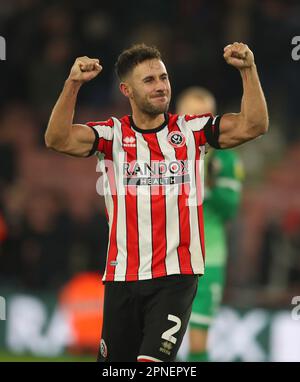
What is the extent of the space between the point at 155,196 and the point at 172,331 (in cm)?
75

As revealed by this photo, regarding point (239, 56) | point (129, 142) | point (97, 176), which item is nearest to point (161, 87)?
point (129, 142)

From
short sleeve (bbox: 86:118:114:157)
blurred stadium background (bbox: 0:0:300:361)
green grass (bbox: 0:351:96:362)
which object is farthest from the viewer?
blurred stadium background (bbox: 0:0:300:361)

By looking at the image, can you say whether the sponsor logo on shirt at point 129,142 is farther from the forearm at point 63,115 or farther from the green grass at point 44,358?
the green grass at point 44,358

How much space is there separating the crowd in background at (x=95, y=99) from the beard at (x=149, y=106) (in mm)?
5956

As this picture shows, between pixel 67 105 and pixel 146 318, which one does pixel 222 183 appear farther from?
pixel 67 105

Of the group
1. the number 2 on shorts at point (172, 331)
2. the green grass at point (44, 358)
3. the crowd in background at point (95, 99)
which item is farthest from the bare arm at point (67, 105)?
the crowd in background at point (95, 99)

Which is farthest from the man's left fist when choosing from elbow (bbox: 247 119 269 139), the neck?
the neck

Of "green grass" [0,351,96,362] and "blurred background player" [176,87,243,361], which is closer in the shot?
"blurred background player" [176,87,243,361]

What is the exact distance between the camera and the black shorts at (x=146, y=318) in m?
5.87

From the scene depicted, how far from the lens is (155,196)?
6.03 metres

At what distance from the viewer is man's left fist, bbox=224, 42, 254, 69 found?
5.84 metres

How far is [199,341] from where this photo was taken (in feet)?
27.2

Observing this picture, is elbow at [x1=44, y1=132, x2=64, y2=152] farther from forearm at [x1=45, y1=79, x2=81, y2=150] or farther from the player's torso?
the player's torso

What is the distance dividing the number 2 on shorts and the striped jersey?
9.7 inches
